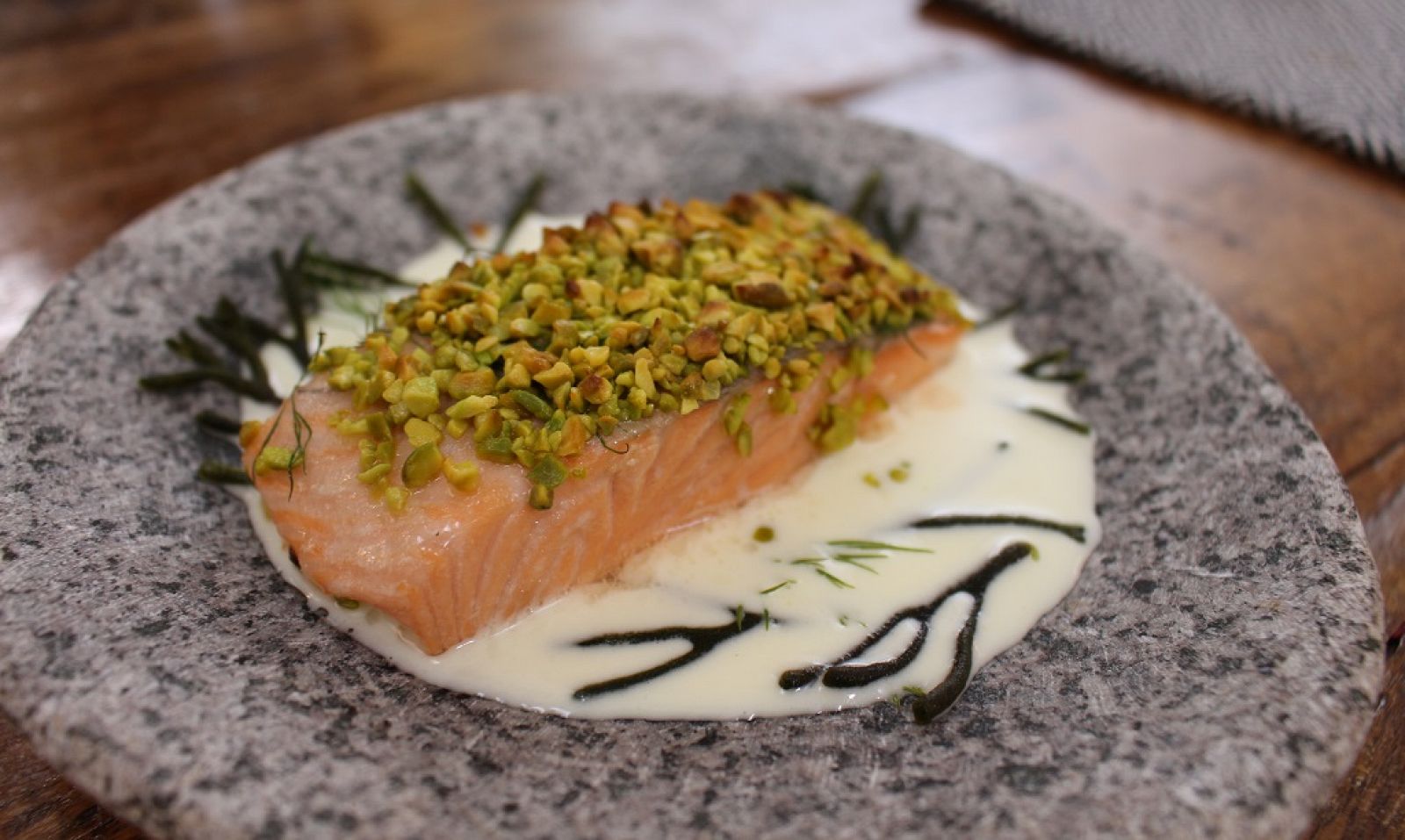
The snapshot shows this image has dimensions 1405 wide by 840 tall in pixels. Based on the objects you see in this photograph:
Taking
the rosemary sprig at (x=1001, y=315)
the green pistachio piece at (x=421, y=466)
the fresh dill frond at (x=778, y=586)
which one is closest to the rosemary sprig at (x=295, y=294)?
the green pistachio piece at (x=421, y=466)

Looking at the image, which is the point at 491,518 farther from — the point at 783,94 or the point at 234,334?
the point at 783,94

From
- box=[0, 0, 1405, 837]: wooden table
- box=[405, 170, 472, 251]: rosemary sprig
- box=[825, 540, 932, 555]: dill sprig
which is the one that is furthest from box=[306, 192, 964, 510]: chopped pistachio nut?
box=[0, 0, 1405, 837]: wooden table

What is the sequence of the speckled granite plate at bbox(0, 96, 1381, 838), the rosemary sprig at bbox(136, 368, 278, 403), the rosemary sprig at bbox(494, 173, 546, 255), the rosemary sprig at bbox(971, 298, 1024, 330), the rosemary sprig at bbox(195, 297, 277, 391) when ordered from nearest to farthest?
the speckled granite plate at bbox(0, 96, 1381, 838), the rosemary sprig at bbox(136, 368, 278, 403), the rosemary sprig at bbox(195, 297, 277, 391), the rosemary sprig at bbox(971, 298, 1024, 330), the rosemary sprig at bbox(494, 173, 546, 255)

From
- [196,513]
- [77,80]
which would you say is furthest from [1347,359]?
[77,80]

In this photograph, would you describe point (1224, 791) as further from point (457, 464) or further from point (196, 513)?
point (196, 513)

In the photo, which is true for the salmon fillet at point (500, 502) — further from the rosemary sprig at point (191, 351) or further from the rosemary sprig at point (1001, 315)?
the rosemary sprig at point (1001, 315)

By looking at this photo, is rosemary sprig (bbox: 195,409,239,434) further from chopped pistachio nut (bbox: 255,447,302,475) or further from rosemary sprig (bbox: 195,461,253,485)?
chopped pistachio nut (bbox: 255,447,302,475)
